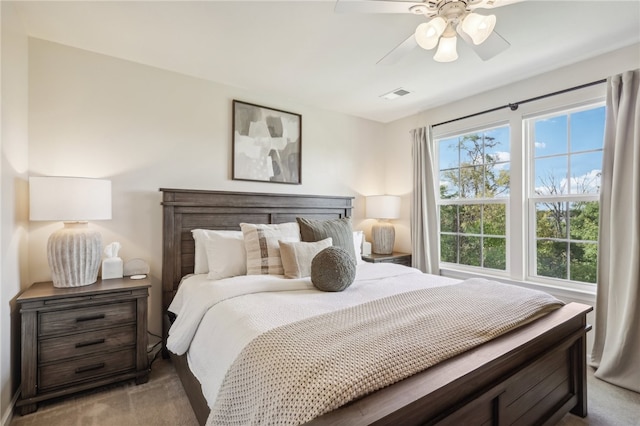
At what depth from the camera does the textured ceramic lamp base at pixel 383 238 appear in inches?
148

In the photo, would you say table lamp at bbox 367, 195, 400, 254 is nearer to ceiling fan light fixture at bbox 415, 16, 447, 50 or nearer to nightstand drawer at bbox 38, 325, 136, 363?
ceiling fan light fixture at bbox 415, 16, 447, 50

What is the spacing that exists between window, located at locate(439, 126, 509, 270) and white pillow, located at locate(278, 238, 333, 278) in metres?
1.91

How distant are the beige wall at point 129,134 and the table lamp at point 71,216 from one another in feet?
1.08

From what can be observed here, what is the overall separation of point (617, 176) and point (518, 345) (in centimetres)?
180

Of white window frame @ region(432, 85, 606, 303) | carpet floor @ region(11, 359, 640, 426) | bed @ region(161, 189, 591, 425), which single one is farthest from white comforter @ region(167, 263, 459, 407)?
white window frame @ region(432, 85, 606, 303)

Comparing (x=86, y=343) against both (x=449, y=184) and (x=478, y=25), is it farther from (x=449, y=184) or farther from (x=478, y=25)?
(x=449, y=184)

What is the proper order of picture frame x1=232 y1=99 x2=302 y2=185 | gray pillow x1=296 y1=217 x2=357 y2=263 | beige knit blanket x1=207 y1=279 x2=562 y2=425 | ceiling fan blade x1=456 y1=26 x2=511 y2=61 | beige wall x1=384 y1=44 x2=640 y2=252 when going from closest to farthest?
beige knit blanket x1=207 y1=279 x2=562 y2=425
ceiling fan blade x1=456 y1=26 x2=511 y2=61
beige wall x1=384 y1=44 x2=640 y2=252
gray pillow x1=296 y1=217 x2=357 y2=263
picture frame x1=232 y1=99 x2=302 y2=185

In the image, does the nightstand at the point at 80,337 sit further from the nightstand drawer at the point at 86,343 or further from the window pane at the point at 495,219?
the window pane at the point at 495,219

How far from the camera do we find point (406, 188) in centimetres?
390

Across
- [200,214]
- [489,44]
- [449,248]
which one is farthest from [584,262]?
[200,214]

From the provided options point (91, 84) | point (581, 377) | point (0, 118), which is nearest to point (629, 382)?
point (581, 377)

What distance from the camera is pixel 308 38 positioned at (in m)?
2.18

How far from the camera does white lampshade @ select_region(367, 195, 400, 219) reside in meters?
3.76

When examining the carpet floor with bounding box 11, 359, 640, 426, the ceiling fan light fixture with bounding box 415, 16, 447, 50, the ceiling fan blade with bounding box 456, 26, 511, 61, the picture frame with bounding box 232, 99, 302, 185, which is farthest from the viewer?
the picture frame with bounding box 232, 99, 302, 185
